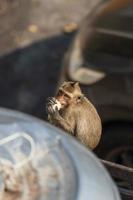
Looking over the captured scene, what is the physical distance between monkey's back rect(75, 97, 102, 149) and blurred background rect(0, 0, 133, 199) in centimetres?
37

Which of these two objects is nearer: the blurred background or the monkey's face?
the monkey's face

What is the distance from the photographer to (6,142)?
2.49 m

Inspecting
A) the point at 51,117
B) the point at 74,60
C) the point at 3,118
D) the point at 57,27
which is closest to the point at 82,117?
the point at 51,117

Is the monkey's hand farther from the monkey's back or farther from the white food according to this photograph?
the monkey's back

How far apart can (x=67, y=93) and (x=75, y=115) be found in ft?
0.42

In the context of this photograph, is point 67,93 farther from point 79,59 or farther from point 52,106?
point 79,59

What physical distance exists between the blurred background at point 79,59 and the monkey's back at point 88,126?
1.20 feet

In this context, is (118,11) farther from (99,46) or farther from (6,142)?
(6,142)

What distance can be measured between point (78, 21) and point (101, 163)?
6906 millimetres

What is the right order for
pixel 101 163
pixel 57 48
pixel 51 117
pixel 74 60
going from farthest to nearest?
pixel 57 48, pixel 74 60, pixel 51 117, pixel 101 163

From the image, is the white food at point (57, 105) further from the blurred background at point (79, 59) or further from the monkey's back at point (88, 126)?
the blurred background at point (79, 59)

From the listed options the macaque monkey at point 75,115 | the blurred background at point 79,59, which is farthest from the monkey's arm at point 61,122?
the blurred background at point 79,59

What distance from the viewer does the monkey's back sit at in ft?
10.7

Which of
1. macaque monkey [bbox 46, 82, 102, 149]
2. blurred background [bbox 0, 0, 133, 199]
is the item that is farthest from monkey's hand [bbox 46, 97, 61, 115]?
blurred background [bbox 0, 0, 133, 199]
